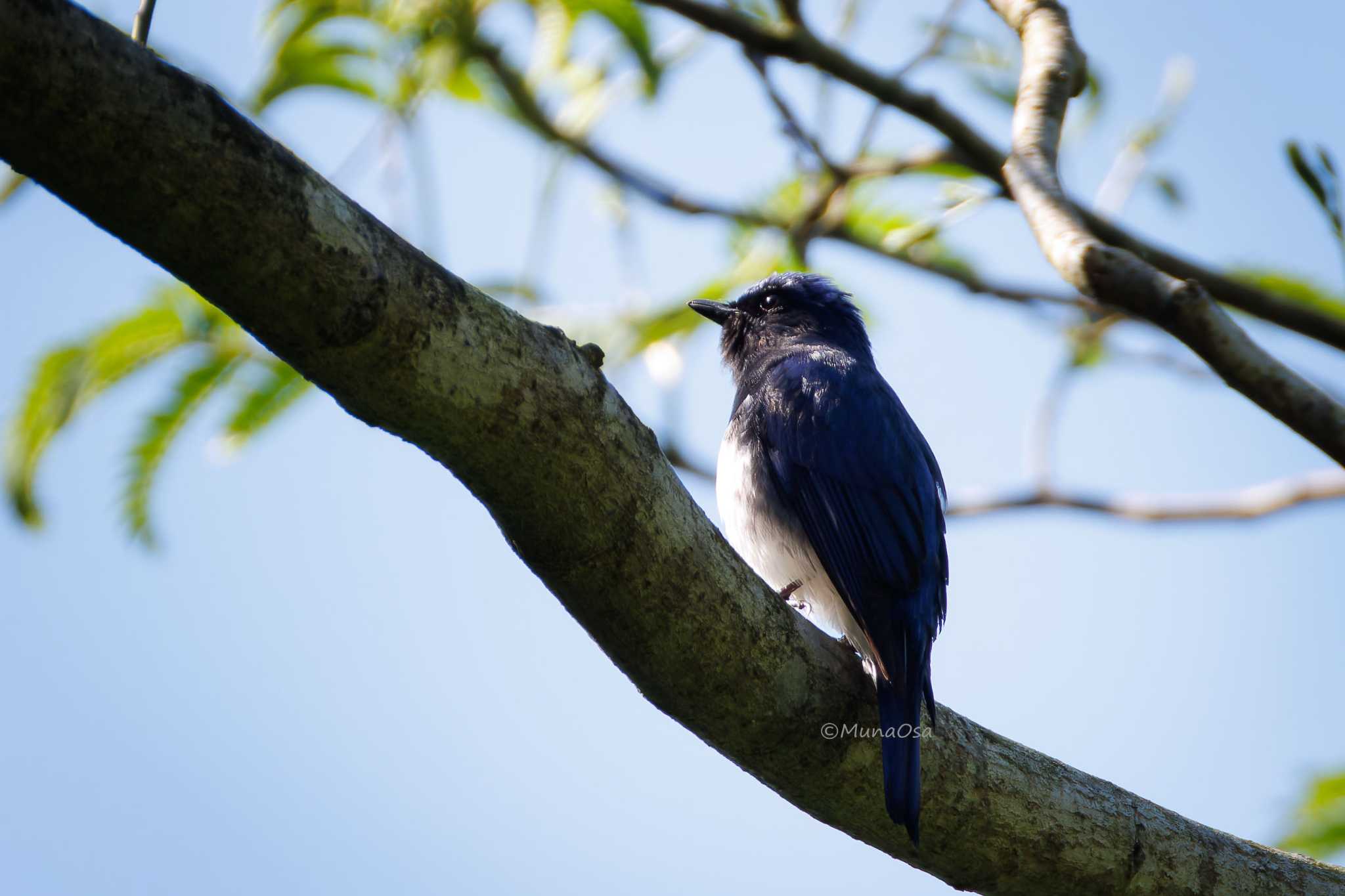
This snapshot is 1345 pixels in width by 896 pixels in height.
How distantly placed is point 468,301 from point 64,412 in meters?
2.57

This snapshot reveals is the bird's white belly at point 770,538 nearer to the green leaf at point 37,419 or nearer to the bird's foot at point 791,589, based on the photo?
the bird's foot at point 791,589

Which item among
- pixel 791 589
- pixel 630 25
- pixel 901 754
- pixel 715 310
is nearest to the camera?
pixel 901 754

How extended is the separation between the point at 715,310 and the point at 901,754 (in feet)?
9.43

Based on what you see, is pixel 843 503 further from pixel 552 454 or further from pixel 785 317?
pixel 552 454

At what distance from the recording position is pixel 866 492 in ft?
13.5

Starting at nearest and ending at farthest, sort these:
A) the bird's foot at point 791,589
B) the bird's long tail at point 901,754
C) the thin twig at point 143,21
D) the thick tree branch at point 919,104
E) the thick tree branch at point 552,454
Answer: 1. the thick tree branch at point 552,454
2. the thin twig at point 143,21
3. the bird's long tail at point 901,754
4. the thick tree branch at point 919,104
5. the bird's foot at point 791,589

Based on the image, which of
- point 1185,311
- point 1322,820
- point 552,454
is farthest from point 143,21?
point 1322,820

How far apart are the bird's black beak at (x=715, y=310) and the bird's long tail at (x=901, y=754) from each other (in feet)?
8.41

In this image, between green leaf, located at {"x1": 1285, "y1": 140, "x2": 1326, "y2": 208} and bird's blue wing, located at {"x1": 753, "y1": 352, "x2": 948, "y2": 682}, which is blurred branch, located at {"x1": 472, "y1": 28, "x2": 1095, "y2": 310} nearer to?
bird's blue wing, located at {"x1": 753, "y1": 352, "x2": 948, "y2": 682}

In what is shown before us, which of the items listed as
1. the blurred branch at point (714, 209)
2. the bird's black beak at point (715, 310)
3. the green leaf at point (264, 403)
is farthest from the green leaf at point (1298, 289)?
the green leaf at point (264, 403)

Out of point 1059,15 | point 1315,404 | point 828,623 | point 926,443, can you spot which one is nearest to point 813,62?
point 1059,15

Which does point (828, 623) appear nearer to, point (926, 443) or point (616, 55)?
point (926, 443)

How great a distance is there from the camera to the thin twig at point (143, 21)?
7.71ft

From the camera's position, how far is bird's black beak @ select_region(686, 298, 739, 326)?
5.45 metres
